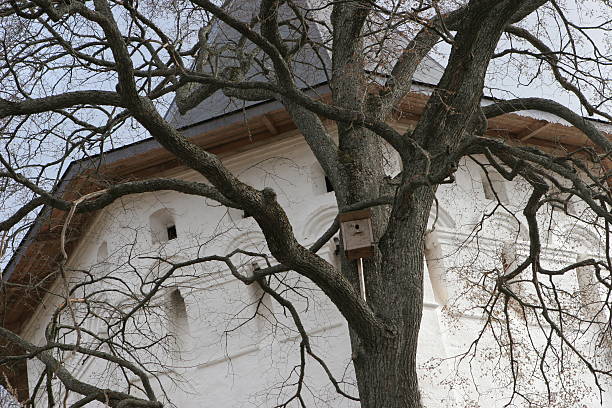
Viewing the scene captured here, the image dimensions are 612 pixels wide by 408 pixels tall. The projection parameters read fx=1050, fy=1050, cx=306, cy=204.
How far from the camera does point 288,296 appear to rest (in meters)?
9.91

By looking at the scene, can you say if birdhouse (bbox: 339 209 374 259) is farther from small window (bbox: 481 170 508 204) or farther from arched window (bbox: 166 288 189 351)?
small window (bbox: 481 170 508 204)

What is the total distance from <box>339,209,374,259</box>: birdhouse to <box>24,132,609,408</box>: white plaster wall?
9.06 ft

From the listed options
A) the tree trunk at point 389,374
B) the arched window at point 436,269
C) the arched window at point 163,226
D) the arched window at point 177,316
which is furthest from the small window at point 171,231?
the tree trunk at point 389,374

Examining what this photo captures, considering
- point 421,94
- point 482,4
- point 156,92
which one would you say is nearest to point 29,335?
point 421,94

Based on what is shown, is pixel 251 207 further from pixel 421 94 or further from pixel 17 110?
pixel 421 94

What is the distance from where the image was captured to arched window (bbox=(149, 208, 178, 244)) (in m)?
10.8

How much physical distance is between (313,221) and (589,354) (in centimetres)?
303

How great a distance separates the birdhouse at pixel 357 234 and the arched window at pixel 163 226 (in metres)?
4.64

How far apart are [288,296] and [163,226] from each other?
1814 millimetres

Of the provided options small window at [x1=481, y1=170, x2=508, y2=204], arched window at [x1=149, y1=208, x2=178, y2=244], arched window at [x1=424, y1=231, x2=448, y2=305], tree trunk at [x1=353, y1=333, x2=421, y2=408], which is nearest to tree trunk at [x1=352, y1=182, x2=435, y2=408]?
tree trunk at [x1=353, y1=333, x2=421, y2=408]

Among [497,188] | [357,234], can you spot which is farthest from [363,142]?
[497,188]

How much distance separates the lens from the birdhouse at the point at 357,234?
6.30 meters

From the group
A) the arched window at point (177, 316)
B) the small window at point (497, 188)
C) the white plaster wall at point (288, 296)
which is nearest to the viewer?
the white plaster wall at point (288, 296)

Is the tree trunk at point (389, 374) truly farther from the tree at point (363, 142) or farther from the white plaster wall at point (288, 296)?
the white plaster wall at point (288, 296)
